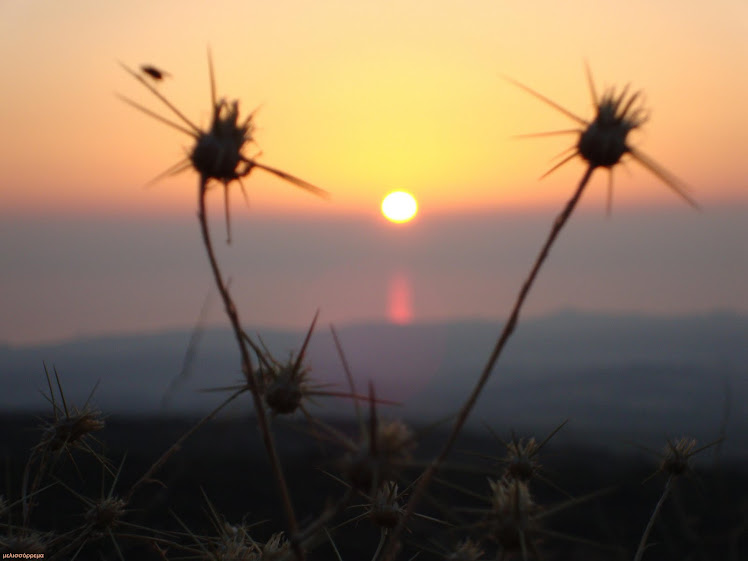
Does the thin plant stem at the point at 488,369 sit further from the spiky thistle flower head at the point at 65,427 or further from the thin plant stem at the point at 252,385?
the spiky thistle flower head at the point at 65,427

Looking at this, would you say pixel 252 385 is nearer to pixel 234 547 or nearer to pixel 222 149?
pixel 222 149

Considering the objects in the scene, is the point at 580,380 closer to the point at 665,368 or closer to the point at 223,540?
the point at 665,368

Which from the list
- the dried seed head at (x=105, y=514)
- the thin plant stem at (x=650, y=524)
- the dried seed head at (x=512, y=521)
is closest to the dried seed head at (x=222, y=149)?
the dried seed head at (x=512, y=521)

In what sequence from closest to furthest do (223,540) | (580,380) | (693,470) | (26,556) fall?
1. (26,556)
2. (223,540)
3. (693,470)
4. (580,380)

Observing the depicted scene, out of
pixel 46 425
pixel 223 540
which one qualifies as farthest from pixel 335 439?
pixel 46 425

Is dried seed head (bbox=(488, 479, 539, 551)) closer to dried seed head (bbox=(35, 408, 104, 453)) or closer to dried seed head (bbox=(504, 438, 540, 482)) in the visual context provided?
→ dried seed head (bbox=(504, 438, 540, 482))

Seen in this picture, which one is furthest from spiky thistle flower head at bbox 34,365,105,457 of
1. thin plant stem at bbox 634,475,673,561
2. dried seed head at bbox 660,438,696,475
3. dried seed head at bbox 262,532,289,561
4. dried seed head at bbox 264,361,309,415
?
dried seed head at bbox 660,438,696,475

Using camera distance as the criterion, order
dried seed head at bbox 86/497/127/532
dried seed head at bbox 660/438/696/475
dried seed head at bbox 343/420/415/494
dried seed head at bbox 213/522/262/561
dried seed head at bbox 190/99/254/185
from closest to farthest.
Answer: dried seed head at bbox 343/420/415/494 → dried seed head at bbox 190/99/254/185 → dried seed head at bbox 213/522/262/561 → dried seed head at bbox 86/497/127/532 → dried seed head at bbox 660/438/696/475
